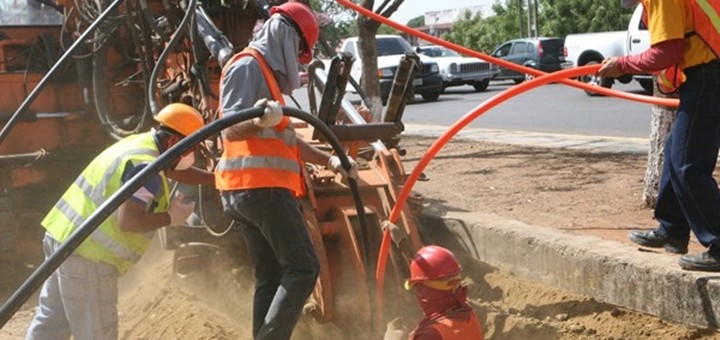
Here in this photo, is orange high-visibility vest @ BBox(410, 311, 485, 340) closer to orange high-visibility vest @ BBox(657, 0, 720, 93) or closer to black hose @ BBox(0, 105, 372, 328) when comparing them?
black hose @ BBox(0, 105, 372, 328)

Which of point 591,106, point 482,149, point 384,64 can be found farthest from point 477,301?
point 384,64

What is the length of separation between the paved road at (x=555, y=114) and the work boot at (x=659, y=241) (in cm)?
791

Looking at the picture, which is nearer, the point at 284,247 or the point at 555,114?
the point at 284,247

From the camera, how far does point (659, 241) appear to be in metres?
5.64

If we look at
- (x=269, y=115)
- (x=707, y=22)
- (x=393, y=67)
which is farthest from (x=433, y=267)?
(x=393, y=67)

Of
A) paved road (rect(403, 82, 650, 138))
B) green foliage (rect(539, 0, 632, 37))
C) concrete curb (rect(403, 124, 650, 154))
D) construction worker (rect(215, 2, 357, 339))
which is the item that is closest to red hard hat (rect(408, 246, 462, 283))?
construction worker (rect(215, 2, 357, 339))

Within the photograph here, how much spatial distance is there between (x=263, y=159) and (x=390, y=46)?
70.6ft

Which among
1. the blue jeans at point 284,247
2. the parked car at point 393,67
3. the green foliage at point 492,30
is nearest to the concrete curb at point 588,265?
the blue jeans at point 284,247

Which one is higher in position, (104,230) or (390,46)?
(104,230)

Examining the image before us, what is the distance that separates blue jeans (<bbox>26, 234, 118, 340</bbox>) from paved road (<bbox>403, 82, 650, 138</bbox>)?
9.96m

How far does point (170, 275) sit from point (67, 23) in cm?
264

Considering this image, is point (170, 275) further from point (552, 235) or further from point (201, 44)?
point (552, 235)

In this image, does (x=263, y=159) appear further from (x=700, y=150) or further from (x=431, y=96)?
(x=431, y=96)

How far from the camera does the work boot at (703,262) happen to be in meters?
4.99
